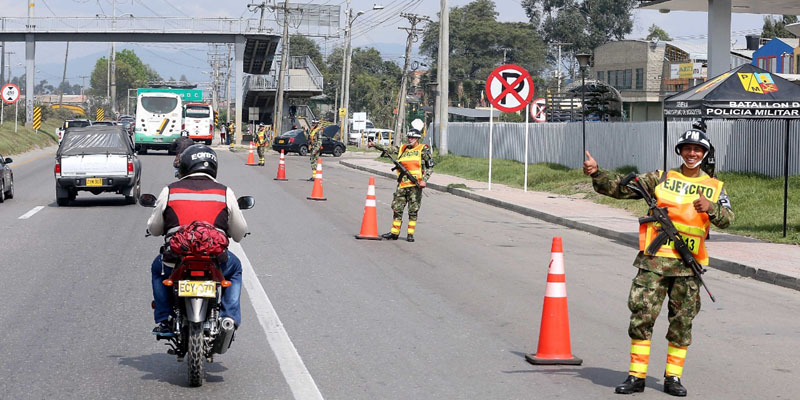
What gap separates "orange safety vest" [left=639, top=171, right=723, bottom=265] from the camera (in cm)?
666

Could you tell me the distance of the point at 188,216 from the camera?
22.4 ft

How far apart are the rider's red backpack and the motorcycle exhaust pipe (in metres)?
0.47

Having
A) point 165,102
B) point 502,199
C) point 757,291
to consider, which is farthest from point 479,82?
point 757,291

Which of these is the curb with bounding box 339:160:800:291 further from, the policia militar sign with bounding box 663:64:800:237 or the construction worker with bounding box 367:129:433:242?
the construction worker with bounding box 367:129:433:242

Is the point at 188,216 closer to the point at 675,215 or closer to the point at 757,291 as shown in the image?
the point at 675,215

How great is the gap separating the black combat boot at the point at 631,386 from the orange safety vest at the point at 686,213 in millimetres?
810

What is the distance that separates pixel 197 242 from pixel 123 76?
172 metres

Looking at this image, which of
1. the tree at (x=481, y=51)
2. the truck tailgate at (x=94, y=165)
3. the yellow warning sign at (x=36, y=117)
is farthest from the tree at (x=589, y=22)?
the truck tailgate at (x=94, y=165)

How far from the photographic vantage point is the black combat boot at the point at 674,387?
6641 mm

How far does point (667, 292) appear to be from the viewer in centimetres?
679

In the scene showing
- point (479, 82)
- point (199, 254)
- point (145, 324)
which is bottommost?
point (145, 324)

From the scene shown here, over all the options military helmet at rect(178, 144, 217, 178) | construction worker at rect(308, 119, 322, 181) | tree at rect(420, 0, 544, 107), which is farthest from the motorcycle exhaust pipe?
tree at rect(420, 0, 544, 107)

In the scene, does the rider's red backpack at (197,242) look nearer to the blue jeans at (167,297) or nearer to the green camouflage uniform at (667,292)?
the blue jeans at (167,297)

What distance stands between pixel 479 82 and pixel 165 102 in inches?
2015
